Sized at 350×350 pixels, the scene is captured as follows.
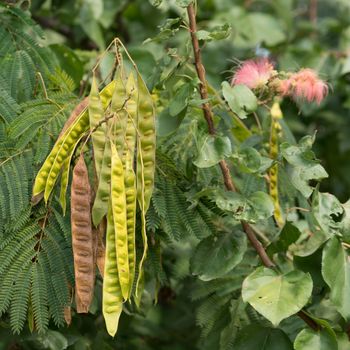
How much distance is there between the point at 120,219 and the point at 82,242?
9 centimetres

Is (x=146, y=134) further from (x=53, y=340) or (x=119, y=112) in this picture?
(x=53, y=340)

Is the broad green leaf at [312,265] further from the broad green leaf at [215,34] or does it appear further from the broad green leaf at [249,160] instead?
the broad green leaf at [215,34]

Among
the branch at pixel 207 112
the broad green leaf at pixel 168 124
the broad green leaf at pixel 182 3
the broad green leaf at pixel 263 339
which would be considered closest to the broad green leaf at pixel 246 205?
the branch at pixel 207 112

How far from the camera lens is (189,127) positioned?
6.71ft

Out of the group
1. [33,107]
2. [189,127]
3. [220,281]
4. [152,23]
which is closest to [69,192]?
[33,107]

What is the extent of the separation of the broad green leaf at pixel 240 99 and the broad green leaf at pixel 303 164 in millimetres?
101

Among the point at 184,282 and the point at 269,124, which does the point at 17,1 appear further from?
the point at 184,282

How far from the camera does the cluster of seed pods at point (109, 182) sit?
163 centimetres

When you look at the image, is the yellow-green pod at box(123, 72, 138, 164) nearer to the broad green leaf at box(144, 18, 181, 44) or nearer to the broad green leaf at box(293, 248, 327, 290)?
the broad green leaf at box(144, 18, 181, 44)

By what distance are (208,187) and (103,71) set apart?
1.98 feet

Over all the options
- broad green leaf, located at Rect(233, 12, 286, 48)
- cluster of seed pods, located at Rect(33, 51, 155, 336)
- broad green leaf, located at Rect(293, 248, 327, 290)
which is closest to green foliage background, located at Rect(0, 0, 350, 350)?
broad green leaf, located at Rect(293, 248, 327, 290)

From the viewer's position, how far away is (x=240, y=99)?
185cm

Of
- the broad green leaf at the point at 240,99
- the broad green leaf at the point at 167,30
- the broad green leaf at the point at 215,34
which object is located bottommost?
the broad green leaf at the point at 240,99

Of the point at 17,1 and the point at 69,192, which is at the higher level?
the point at 17,1
